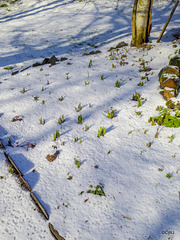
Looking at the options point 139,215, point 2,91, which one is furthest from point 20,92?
point 139,215

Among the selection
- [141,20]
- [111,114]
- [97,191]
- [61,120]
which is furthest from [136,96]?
[141,20]

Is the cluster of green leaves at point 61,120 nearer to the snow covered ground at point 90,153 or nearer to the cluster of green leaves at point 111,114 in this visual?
the snow covered ground at point 90,153

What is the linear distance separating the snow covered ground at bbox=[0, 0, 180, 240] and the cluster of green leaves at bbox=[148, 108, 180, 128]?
0.12 metres

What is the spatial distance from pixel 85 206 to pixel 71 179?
461mm

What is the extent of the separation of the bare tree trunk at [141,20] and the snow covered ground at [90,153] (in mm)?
565

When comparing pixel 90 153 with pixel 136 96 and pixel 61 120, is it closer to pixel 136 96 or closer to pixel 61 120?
pixel 61 120

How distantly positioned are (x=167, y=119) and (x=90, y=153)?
1680 millimetres

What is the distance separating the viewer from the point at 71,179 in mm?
2543

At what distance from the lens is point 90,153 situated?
2.90 m

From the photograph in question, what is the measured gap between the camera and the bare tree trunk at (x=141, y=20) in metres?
6.00

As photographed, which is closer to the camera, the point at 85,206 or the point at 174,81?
the point at 85,206

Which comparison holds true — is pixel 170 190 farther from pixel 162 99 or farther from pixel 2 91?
pixel 2 91

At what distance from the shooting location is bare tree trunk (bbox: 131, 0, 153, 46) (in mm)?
5996

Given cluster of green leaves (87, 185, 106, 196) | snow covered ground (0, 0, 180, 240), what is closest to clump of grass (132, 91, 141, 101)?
snow covered ground (0, 0, 180, 240)
